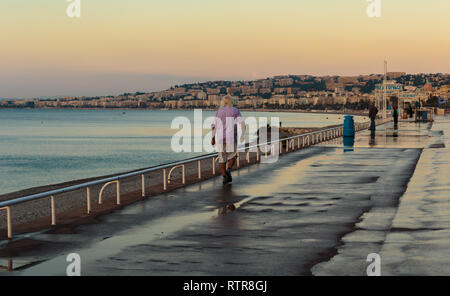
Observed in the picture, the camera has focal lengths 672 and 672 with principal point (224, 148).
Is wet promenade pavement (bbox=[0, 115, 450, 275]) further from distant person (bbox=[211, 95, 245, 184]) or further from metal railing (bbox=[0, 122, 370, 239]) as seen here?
distant person (bbox=[211, 95, 245, 184])

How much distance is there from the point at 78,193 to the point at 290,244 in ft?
79.7

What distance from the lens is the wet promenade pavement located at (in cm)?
753

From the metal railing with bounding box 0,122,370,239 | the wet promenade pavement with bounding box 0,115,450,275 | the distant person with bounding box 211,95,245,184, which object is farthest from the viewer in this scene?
the distant person with bounding box 211,95,245,184

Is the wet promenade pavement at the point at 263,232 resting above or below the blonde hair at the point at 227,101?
below

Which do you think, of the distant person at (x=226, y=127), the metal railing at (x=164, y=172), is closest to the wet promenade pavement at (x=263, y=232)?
the metal railing at (x=164, y=172)

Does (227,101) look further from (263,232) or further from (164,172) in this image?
(263,232)

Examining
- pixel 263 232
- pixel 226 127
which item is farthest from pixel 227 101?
pixel 263 232

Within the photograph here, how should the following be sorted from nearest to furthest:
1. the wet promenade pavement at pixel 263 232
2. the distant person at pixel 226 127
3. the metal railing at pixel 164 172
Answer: the wet promenade pavement at pixel 263 232, the metal railing at pixel 164 172, the distant person at pixel 226 127

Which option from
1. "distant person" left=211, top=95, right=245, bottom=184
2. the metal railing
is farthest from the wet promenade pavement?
"distant person" left=211, top=95, right=245, bottom=184

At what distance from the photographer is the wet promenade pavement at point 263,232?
24.7 feet

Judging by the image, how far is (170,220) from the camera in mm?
10875

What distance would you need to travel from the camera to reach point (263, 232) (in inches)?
381

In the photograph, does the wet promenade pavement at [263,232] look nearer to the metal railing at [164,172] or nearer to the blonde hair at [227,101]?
the metal railing at [164,172]

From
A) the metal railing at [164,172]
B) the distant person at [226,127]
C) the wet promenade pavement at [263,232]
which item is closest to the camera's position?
the wet promenade pavement at [263,232]
